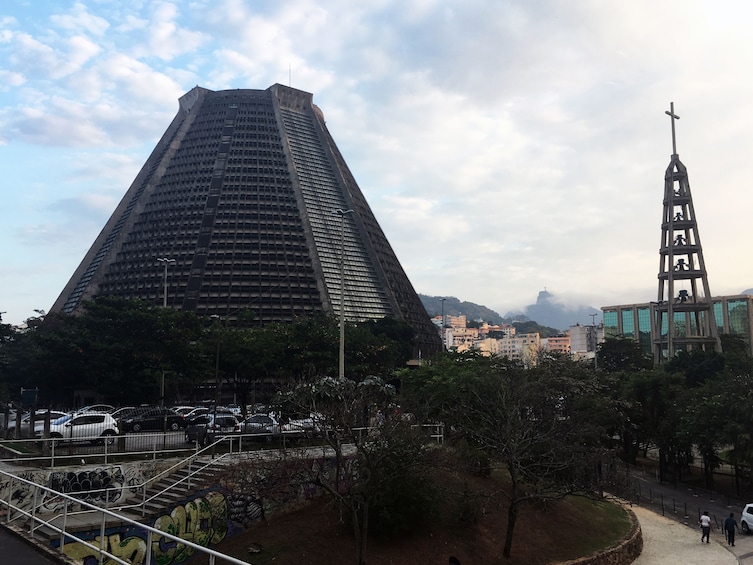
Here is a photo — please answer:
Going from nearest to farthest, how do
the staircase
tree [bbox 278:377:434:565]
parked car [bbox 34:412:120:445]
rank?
tree [bbox 278:377:434:565]
the staircase
parked car [bbox 34:412:120:445]

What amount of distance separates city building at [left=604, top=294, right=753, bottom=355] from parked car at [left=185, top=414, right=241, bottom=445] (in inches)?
3888

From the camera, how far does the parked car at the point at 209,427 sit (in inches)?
1005

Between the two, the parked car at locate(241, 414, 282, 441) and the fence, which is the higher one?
the parked car at locate(241, 414, 282, 441)

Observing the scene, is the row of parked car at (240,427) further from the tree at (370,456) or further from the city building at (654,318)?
the city building at (654,318)

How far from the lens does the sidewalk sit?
76.0 ft

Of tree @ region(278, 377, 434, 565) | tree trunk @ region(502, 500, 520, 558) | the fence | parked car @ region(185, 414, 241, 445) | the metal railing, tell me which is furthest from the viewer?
the fence

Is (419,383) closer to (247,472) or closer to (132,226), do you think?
(247,472)

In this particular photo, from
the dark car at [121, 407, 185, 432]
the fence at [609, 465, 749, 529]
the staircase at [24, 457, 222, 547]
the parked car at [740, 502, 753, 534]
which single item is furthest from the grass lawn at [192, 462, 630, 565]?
the dark car at [121, 407, 185, 432]

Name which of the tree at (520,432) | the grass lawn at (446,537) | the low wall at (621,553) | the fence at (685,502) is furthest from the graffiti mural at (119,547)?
the fence at (685,502)

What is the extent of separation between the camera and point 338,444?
Answer: 17641mm

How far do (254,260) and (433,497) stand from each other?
62.9 meters

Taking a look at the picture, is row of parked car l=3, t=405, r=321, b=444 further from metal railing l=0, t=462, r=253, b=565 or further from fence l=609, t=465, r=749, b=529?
fence l=609, t=465, r=749, b=529

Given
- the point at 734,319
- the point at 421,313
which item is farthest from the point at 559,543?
the point at 734,319

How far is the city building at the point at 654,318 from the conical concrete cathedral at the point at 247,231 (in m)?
57.4
